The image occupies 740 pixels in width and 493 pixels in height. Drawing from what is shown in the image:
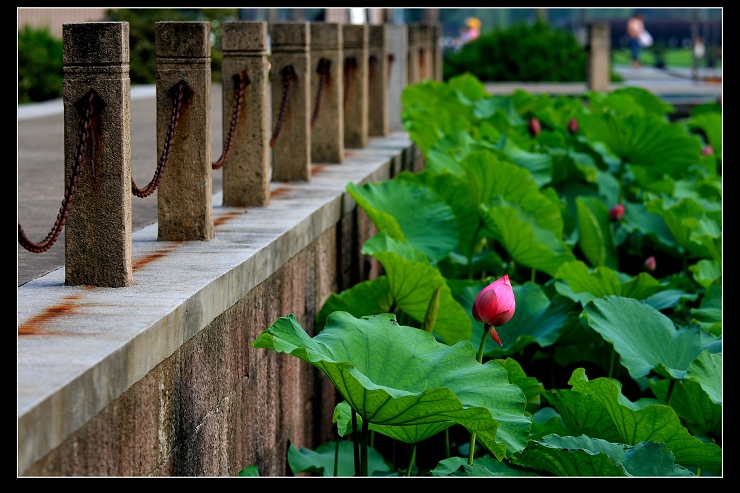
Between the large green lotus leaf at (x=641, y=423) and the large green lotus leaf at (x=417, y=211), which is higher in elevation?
the large green lotus leaf at (x=417, y=211)

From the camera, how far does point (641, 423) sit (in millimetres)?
→ 3246

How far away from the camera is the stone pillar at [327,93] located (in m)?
6.38

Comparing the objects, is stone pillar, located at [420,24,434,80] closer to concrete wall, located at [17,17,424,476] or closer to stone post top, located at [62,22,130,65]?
concrete wall, located at [17,17,424,476]

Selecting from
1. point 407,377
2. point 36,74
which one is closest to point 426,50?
point 36,74

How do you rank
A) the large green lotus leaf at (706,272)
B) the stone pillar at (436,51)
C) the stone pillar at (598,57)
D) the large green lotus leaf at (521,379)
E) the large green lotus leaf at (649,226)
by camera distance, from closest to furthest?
the large green lotus leaf at (521,379), the large green lotus leaf at (706,272), the large green lotus leaf at (649,226), the stone pillar at (436,51), the stone pillar at (598,57)

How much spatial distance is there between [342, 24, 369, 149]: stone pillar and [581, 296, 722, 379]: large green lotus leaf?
12.1ft

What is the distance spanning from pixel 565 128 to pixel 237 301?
6.53 meters

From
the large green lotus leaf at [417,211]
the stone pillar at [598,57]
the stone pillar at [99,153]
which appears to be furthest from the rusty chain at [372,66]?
the stone pillar at [598,57]

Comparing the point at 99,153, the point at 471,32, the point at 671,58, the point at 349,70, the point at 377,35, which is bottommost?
the point at 99,153

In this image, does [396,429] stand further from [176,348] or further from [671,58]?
[671,58]

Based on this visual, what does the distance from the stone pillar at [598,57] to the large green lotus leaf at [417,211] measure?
10.3 m

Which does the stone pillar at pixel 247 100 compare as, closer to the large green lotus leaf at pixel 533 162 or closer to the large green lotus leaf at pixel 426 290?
the large green lotus leaf at pixel 426 290

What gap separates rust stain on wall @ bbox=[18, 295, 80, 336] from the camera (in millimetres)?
2777

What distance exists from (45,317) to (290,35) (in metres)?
2.87
